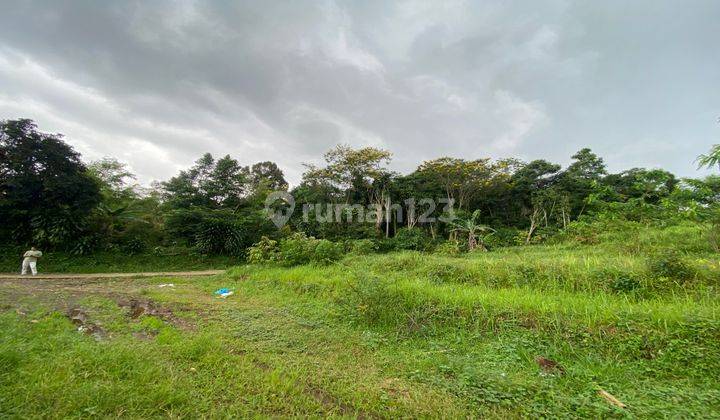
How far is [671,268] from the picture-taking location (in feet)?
15.8

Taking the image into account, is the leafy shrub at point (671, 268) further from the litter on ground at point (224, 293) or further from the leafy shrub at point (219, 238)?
the leafy shrub at point (219, 238)

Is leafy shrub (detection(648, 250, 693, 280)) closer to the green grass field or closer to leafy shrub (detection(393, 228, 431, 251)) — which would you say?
the green grass field

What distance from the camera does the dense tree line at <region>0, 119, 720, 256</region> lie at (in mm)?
11883

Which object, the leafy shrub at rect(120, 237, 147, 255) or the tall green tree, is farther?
the leafy shrub at rect(120, 237, 147, 255)

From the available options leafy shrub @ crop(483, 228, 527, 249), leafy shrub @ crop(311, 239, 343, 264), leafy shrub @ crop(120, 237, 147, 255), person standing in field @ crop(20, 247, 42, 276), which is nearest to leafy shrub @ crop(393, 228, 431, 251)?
leafy shrub @ crop(483, 228, 527, 249)

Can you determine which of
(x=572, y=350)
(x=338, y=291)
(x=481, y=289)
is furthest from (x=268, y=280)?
(x=572, y=350)

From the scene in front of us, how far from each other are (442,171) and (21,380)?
71.8 feet

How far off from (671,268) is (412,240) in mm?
14517

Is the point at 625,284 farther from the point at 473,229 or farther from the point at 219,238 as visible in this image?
the point at 219,238

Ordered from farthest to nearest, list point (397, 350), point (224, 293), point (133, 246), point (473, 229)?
1. point (473, 229)
2. point (133, 246)
3. point (224, 293)
4. point (397, 350)

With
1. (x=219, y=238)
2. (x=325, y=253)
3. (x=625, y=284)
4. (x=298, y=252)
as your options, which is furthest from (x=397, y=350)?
(x=219, y=238)

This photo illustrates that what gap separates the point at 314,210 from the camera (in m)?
20.4

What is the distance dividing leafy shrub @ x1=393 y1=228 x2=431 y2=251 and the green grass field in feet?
42.1

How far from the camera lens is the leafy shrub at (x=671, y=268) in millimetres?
4785
